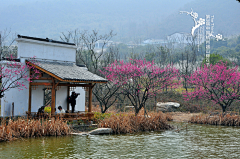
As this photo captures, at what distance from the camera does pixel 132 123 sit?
15766 mm

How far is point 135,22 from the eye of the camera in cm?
17300

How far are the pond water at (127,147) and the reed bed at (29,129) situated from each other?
18.7 inches

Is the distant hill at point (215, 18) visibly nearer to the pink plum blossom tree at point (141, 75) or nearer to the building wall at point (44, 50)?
the pink plum blossom tree at point (141, 75)

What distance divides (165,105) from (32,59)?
607 inches

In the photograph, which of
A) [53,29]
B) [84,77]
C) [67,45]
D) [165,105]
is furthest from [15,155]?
[53,29]

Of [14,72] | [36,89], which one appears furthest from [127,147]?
[14,72]

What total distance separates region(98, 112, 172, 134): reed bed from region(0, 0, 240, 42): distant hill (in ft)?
400

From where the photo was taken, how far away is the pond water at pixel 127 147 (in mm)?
10008

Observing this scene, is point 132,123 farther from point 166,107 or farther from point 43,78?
point 166,107

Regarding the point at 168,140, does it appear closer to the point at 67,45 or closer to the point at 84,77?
the point at 84,77

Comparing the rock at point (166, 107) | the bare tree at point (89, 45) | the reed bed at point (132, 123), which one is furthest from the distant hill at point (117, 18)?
the reed bed at point (132, 123)

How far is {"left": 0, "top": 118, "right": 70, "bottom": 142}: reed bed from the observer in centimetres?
1177

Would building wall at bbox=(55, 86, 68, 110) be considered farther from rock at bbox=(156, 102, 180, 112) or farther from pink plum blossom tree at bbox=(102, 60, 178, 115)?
rock at bbox=(156, 102, 180, 112)

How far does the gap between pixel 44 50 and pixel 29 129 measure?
663 cm
